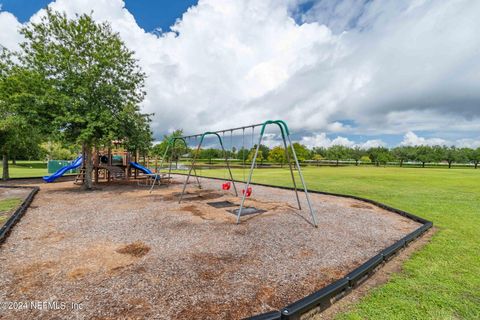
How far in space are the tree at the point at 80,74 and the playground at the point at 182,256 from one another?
12.7 ft

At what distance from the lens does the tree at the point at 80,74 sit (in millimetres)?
9547

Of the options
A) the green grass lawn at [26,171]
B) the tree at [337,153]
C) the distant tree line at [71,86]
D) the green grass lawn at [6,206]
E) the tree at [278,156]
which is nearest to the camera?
the green grass lawn at [6,206]

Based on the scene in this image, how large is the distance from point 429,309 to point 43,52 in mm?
14165

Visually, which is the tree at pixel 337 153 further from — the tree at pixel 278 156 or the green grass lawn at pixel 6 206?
the green grass lawn at pixel 6 206

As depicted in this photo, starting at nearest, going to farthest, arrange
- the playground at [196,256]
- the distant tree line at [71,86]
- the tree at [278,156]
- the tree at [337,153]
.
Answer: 1. the playground at [196,256]
2. the distant tree line at [71,86]
3. the tree at [278,156]
4. the tree at [337,153]

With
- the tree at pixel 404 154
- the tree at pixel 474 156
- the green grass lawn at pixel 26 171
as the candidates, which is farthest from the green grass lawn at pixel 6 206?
the tree at pixel 474 156

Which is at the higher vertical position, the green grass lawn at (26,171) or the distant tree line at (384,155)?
the distant tree line at (384,155)

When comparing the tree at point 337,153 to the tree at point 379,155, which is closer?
the tree at point 379,155

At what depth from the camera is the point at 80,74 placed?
→ 10.1m

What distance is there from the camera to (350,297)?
2.86m

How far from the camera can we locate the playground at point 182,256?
8.96 ft

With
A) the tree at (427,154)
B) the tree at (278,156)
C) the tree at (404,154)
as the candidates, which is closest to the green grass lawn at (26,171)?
the tree at (278,156)

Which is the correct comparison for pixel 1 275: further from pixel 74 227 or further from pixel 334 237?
pixel 334 237

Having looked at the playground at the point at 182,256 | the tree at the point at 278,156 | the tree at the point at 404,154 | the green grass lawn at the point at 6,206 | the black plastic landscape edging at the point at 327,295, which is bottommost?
the playground at the point at 182,256
